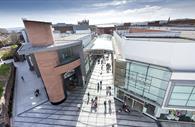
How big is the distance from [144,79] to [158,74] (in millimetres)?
1940

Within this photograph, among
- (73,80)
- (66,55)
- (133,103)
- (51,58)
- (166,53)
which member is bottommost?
(133,103)

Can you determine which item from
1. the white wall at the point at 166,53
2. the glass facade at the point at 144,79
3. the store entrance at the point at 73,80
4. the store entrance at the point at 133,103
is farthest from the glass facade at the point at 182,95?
the store entrance at the point at 73,80

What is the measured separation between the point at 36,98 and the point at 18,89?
6.34m

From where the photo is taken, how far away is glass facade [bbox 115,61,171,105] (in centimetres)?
1380

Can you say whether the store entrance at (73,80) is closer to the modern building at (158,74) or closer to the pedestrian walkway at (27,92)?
the pedestrian walkway at (27,92)

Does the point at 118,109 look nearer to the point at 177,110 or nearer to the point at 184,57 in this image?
the point at 177,110

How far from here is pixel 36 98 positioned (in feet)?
70.4

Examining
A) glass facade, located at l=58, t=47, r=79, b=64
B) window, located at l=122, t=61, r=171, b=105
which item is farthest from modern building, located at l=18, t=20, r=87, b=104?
A: window, located at l=122, t=61, r=171, b=105

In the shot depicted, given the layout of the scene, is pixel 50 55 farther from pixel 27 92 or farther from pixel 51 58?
pixel 27 92

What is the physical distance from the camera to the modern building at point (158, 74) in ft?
40.2

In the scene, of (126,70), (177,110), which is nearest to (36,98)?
(126,70)

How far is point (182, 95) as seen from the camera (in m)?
13.8

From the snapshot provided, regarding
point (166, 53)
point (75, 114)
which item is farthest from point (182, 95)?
point (75, 114)

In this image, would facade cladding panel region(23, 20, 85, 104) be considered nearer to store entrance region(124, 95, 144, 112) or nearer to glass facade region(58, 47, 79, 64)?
glass facade region(58, 47, 79, 64)
